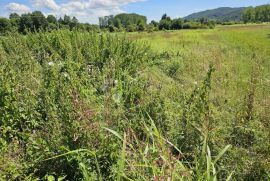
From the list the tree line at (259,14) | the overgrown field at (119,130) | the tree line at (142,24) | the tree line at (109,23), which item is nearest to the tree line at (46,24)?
the tree line at (109,23)

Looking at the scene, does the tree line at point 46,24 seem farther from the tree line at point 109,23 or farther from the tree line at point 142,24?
the tree line at point 142,24

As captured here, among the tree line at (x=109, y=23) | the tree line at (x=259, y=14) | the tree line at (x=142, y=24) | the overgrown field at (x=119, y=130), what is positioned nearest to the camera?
the overgrown field at (x=119, y=130)

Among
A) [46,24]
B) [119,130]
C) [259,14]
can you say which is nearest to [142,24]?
[46,24]

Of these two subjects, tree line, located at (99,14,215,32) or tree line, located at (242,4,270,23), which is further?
tree line, located at (242,4,270,23)

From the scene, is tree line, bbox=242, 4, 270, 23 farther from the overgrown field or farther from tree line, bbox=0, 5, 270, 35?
the overgrown field

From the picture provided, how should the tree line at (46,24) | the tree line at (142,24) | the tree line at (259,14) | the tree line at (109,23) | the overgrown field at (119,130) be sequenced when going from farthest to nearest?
the tree line at (259,14)
the tree line at (142,24)
the tree line at (109,23)
the tree line at (46,24)
the overgrown field at (119,130)

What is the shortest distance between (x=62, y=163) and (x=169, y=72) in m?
6.48

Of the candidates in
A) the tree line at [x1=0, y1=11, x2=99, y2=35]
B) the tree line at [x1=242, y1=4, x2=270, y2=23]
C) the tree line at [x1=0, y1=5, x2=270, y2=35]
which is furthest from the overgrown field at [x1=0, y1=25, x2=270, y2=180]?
the tree line at [x1=242, y1=4, x2=270, y2=23]

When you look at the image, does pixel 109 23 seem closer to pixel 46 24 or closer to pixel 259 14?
pixel 46 24

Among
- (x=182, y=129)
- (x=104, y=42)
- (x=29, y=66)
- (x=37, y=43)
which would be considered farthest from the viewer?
(x=37, y=43)

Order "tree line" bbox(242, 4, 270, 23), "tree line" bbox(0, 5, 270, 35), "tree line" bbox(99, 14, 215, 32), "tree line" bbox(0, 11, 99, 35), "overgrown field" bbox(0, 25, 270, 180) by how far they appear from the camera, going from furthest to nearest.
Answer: "tree line" bbox(242, 4, 270, 23)
"tree line" bbox(99, 14, 215, 32)
"tree line" bbox(0, 5, 270, 35)
"tree line" bbox(0, 11, 99, 35)
"overgrown field" bbox(0, 25, 270, 180)

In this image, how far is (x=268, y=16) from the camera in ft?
371

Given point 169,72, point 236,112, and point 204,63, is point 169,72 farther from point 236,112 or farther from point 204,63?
point 236,112

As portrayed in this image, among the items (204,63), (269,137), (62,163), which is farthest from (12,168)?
(204,63)
